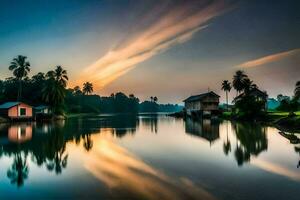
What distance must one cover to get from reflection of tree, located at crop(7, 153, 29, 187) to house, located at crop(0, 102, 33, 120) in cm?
5163

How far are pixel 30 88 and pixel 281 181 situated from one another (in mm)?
94691

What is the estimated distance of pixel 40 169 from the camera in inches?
558

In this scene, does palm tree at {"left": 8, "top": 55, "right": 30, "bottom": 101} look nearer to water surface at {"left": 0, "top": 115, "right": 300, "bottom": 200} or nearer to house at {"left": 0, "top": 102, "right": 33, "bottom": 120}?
house at {"left": 0, "top": 102, "right": 33, "bottom": 120}

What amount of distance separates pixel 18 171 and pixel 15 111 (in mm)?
57103

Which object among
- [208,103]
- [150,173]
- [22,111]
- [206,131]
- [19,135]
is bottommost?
[206,131]

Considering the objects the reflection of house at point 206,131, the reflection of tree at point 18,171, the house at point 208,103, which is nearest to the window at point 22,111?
the reflection of house at point 206,131

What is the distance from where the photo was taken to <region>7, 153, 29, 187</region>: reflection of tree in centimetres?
1213

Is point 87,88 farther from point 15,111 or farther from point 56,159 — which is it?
point 56,159

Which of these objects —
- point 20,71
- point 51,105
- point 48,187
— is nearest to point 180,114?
point 51,105

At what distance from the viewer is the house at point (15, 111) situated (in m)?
62.4

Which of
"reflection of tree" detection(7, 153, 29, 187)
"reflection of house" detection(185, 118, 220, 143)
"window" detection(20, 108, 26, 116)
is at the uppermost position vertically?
"window" detection(20, 108, 26, 116)

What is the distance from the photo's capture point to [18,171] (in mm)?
13898

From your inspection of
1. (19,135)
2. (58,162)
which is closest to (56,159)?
(58,162)

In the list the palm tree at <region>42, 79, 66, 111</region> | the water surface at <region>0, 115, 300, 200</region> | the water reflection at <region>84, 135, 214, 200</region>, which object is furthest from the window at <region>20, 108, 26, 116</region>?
the water reflection at <region>84, 135, 214, 200</region>
